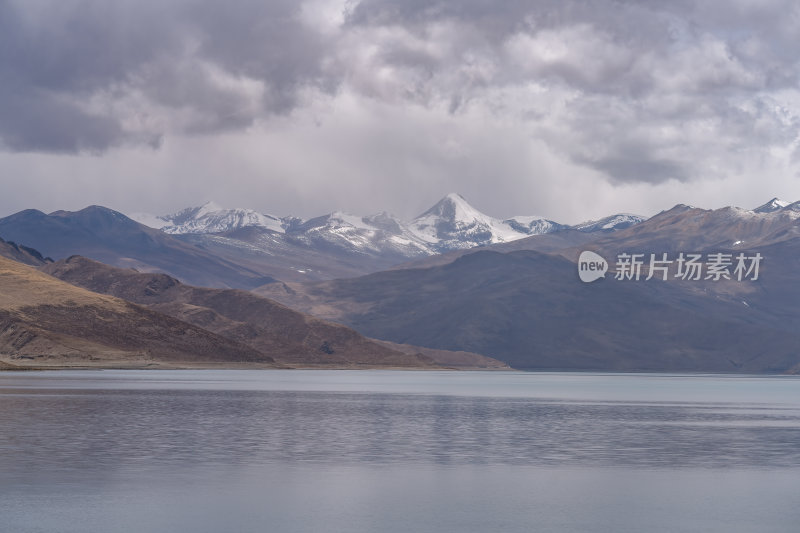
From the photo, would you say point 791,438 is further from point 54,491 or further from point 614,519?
point 54,491

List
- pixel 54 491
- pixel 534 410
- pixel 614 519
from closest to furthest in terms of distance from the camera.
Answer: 1. pixel 614 519
2. pixel 54 491
3. pixel 534 410

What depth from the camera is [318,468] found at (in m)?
65.6

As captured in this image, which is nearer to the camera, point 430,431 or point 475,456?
point 475,456

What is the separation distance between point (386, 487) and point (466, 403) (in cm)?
9808

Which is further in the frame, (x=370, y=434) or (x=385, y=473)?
(x=370, y=434)

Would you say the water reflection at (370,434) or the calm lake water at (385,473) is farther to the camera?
the water reflection at (370,434)

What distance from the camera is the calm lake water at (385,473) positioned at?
156 ft

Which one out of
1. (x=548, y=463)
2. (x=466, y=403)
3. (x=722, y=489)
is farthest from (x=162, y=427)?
(x=466, y=403)

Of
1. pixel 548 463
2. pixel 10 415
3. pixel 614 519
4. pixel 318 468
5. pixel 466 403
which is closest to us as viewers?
pixel 614 519

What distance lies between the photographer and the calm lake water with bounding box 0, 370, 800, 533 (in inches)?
1874

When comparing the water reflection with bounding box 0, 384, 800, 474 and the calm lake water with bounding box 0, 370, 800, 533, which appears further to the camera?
the water reflection with bounding box 0, 384, 800, 474

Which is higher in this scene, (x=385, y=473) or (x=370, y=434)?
(x=370, y=434)

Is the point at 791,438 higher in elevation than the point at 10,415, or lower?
higher

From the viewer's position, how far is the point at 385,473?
6375 cm
